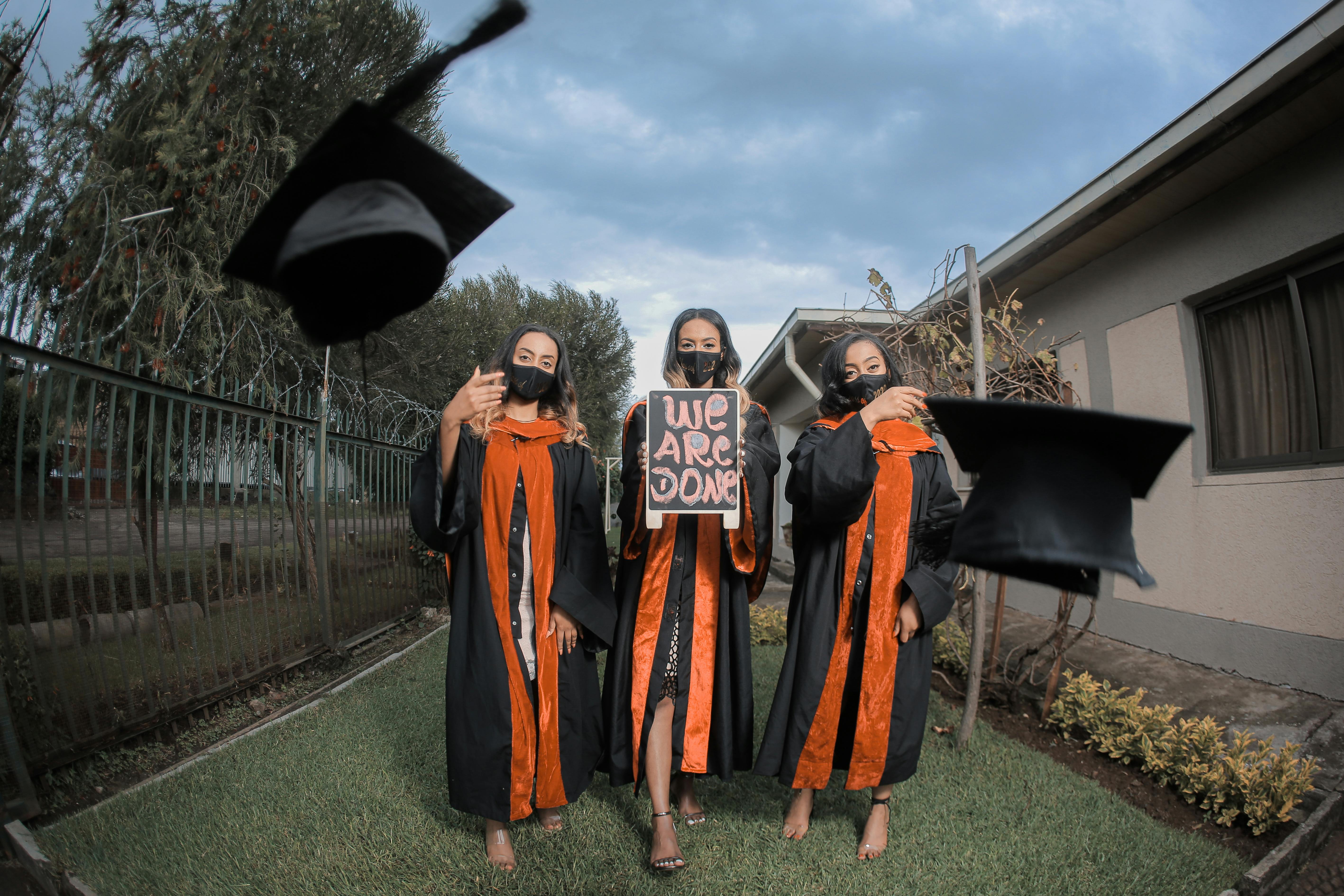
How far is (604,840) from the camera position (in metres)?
2.86

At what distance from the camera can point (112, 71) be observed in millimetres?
5586

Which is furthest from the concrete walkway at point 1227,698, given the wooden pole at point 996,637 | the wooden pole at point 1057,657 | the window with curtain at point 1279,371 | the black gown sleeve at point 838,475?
the black gown sleeve at point 838,475

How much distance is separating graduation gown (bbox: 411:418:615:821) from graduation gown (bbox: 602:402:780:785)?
14 cm

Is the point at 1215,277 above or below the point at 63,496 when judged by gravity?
above

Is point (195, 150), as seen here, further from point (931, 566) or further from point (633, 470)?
point (931, 566)

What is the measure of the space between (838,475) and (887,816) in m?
1.41

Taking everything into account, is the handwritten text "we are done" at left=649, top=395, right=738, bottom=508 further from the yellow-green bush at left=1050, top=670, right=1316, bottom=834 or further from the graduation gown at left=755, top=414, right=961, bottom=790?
the yellow-green bush at left=1050, top=670, right=1316, bottom=834

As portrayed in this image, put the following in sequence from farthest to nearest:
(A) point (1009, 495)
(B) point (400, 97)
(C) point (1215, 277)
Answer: (C) point (1215, 277)
(A) point (1009, 495)
(B) point (400, 97)

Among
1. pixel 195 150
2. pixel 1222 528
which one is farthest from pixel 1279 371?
pixel 195 150

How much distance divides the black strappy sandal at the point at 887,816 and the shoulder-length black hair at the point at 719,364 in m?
1.67

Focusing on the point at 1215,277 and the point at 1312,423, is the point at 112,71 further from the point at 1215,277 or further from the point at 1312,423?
the point at 1312,423

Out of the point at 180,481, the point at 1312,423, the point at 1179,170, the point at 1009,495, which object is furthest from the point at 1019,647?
the point at 180,481

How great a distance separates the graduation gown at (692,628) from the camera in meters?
2.87

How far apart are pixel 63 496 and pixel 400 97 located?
3409 millimetres
